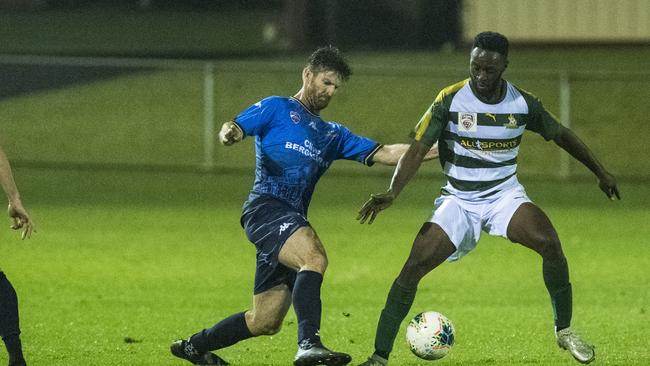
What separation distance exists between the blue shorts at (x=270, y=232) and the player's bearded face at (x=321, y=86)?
693mm

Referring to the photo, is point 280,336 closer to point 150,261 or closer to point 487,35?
point 487,35

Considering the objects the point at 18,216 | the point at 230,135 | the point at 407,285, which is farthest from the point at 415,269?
the point at 18,216

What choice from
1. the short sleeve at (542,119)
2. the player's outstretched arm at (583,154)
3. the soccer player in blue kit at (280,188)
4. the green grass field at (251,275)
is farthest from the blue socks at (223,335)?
the player's outstretched arm at (583,154)

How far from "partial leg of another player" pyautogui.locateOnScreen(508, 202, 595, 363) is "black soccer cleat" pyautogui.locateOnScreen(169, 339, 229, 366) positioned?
2.07m

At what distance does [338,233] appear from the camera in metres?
16.2

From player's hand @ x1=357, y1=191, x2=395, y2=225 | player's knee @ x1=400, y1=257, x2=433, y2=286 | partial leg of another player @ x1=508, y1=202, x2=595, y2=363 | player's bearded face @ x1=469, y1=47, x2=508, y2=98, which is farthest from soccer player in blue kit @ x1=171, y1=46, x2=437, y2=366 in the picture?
partial leg of another player @ x1=508, y1=202, x2=595, y2=363

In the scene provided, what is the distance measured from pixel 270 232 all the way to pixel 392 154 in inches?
42.8

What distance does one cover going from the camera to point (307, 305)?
8211 mm

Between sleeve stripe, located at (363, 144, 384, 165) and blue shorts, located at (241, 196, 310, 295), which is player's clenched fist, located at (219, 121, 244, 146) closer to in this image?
blue shorts, located at (241, 196, 310, 295)

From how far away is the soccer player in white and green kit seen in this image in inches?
341

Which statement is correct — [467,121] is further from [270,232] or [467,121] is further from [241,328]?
[241,328]

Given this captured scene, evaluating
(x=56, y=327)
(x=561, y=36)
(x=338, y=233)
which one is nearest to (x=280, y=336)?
(x=56, y=327)

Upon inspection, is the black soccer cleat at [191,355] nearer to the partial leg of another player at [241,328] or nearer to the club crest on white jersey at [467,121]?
the partial leg of another player at [241,328]

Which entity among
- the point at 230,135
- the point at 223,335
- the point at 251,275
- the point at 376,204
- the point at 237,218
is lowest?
the point at 237,218
